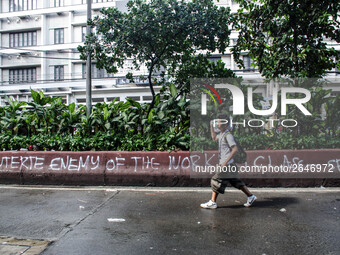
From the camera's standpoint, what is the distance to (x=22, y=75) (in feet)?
128

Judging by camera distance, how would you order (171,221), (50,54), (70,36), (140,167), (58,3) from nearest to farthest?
(171,221) < (140,167) < (70,36) < (50,54) < (58,3)

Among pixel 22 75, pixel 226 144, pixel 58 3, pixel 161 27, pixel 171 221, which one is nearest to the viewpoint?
pixel 171 221

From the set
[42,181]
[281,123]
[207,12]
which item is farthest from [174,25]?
[42,181]

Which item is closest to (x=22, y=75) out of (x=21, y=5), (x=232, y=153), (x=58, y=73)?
(x=58, y=73)

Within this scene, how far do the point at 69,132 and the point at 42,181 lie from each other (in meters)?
2.00

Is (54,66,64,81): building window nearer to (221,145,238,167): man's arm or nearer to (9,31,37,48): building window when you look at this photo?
(9,31,37,48): building window

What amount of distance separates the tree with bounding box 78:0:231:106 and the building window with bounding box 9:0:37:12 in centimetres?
3561

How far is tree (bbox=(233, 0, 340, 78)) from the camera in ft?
25.2

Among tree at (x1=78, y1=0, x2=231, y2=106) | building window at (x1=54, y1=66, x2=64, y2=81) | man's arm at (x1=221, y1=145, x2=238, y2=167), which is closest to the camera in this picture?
man's arm at (x1=221, y1=145, x2=238, y2=167)

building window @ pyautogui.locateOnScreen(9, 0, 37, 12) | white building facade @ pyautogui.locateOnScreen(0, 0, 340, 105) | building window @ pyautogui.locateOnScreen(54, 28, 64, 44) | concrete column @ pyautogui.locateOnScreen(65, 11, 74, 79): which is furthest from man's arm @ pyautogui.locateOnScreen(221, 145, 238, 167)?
building window @ pyautogui.locateOnScreen(9, 0, 37, 12)

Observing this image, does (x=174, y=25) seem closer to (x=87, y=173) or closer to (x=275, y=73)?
(x=275, y=73)

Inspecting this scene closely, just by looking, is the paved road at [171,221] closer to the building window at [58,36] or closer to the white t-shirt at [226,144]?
the white t-shirt at [226,144]

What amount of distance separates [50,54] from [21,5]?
8.14 m

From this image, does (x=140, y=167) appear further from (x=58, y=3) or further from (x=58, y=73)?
(x=58, y=3)
